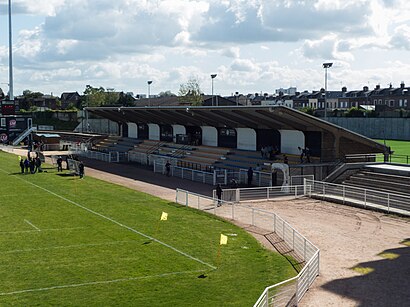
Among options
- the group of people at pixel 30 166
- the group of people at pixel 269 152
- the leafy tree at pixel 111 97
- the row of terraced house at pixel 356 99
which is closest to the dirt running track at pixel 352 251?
the group of people at pixel 269 152

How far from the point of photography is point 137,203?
109 feet

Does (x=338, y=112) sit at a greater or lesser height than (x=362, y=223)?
greater

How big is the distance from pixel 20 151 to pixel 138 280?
57479mm

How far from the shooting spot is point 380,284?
18.3m

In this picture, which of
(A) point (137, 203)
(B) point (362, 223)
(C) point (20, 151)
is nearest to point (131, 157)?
(C) point (20, 151)

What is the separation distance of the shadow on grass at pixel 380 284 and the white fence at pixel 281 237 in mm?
1037

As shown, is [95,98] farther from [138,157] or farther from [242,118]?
[242,118]

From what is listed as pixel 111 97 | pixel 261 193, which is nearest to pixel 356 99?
pixel 111 97

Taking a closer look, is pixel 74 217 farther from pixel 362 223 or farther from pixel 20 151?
pixel 20 151

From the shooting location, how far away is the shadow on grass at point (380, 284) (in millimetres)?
16891

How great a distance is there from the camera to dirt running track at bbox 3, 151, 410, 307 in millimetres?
17266

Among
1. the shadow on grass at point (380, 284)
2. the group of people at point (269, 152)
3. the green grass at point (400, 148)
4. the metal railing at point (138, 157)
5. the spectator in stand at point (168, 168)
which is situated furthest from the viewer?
the metal railing at point (138, 157)

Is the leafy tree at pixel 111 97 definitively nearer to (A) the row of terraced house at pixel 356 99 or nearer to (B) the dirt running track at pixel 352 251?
(A) the row of terraced house at pixel 356 99

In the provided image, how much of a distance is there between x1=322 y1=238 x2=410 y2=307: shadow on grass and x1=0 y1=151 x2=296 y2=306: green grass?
6.40 ft
